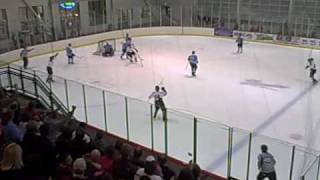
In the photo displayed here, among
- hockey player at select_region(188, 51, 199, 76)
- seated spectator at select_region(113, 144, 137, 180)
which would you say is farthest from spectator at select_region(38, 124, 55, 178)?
hockey player at select_region(188, 51, 199, 76)

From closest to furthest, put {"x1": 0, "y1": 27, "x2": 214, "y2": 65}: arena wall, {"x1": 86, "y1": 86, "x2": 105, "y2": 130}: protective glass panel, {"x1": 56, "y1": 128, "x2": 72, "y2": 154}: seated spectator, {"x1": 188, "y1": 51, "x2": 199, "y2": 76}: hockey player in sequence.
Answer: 1. {"x1": 56, "y1": 128, "x2": 72, "y2": 154}: seated spectator
2. {"x1": 86, "y1": 86, "x2": 105, "y2": 130}: protective glass panel
3. {"x1": 188, "y1": 51, "x2": 199, "y2": 76}: hockey player
4. {"x1": 0, "y1": 27, "x2": 214, "y2": 65}: arena wall

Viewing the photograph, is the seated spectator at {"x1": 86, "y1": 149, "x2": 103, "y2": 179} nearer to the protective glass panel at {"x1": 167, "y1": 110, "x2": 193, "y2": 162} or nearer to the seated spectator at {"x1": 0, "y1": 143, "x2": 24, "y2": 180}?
the seated spectator at {"x1": 0, "y1": 143, "x2": 24, "y2": 180}

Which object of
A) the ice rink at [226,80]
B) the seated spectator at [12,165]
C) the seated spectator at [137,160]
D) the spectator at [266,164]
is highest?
the seated spectator at [12,165]

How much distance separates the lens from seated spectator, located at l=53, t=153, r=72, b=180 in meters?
4.62

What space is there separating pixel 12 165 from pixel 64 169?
546 mm

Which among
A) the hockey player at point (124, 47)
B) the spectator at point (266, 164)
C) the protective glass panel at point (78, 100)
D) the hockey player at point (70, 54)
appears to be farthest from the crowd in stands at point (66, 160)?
the hockey player at point (124, 47)

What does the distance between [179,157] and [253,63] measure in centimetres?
1091

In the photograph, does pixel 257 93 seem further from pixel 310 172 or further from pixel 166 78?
pixel 310 172

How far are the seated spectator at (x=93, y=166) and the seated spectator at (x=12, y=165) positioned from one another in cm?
70

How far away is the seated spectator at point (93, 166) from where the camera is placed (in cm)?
471

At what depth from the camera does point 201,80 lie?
1617 centimetres

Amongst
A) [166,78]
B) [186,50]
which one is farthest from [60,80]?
[186,50]

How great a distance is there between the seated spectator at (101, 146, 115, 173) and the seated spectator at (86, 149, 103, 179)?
0.22 m

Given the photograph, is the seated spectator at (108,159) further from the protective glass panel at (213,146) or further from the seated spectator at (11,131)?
the protective glass panel at (213,146)
